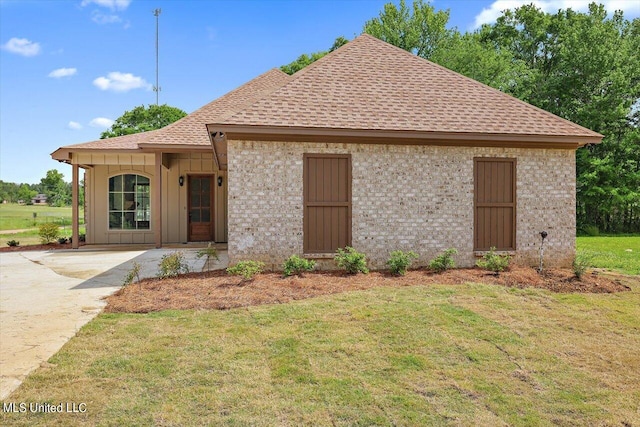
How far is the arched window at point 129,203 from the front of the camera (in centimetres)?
1425

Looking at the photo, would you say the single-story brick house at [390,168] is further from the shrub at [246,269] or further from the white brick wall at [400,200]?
the shrub at [246,269]

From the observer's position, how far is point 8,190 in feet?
235

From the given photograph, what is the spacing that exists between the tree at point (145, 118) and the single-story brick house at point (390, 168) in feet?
82.7

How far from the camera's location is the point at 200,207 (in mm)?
14234

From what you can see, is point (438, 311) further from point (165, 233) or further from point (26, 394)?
point (165, 233)

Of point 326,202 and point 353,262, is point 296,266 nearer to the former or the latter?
point 353,262

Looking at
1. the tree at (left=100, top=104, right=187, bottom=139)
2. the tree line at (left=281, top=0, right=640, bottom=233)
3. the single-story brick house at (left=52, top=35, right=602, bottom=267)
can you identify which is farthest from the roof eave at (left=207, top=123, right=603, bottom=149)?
the tree at (left=100, top=104, right=187, bottom=139)

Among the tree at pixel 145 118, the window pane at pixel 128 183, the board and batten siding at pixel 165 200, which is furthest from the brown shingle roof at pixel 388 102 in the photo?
the tree at pixel 145 118

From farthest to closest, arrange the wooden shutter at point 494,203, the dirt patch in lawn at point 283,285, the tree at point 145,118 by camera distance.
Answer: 1. the tree at point 145,118
2. the wooden shutter at point 494,203
3. the dirt patch in lawn at point 283,285

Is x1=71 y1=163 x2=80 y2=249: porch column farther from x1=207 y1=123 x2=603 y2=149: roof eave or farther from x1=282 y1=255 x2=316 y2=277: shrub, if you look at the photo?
x1=282 y1=255 x2=316 y2=277: shrub

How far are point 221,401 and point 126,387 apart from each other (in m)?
0.85

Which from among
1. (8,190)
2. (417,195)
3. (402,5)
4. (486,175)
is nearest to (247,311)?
(417,195)

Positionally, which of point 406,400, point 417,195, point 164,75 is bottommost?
point 406,400

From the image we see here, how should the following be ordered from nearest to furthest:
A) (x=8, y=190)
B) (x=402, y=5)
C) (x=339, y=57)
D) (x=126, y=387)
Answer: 1. (x=126, y=387)
2. (x=339, y=57)
3. (x=402, y=5)
4. (x=8, y=190)
